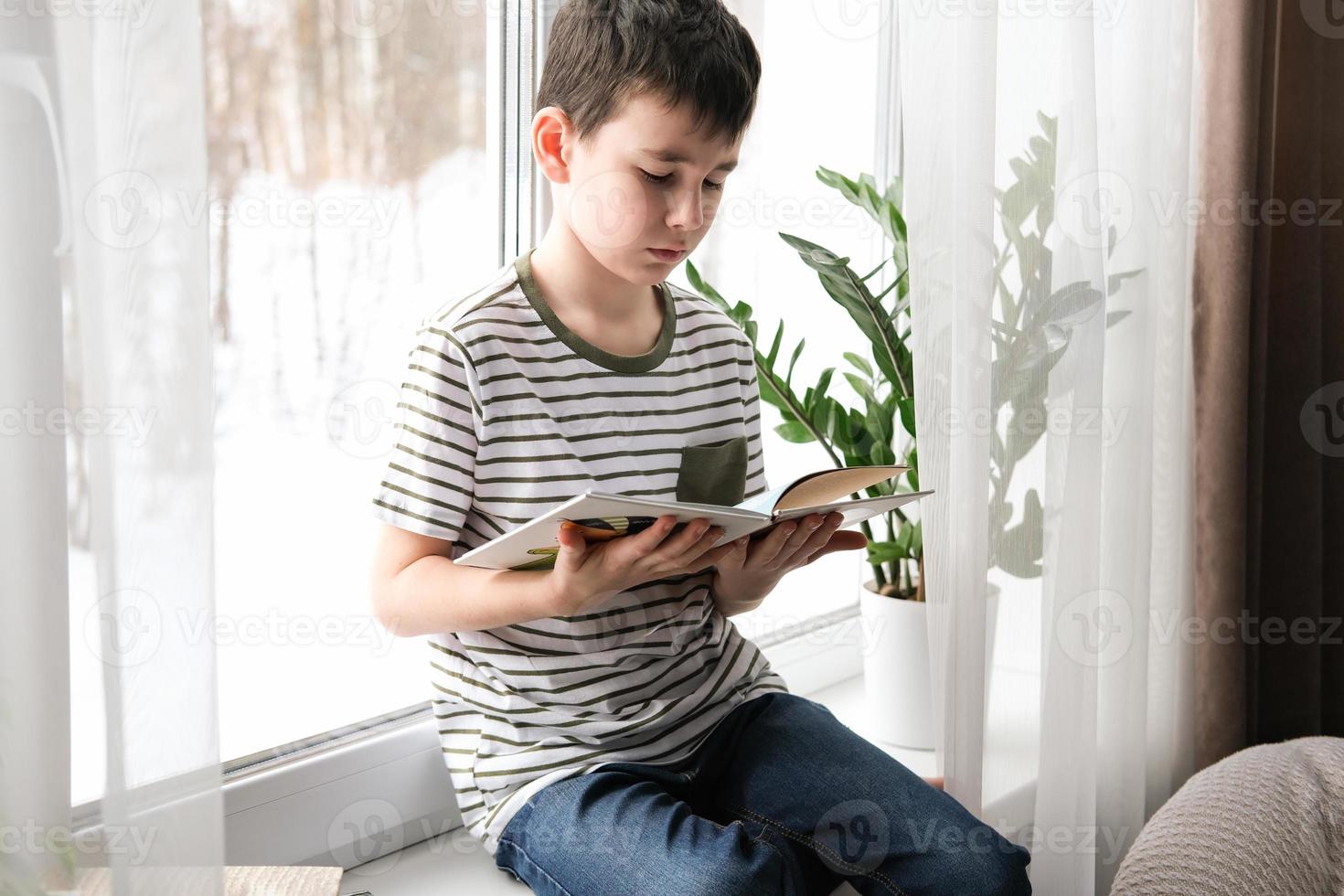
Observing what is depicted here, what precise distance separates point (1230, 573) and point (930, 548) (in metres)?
0.67

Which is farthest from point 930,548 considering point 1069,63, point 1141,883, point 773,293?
point 773,293

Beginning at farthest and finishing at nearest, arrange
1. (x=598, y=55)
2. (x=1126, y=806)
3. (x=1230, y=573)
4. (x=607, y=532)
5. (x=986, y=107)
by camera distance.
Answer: (x=1230, y=573)
(x=1126, y=806)
(x=986, y=107)
(x=598, y=55)
(x=607, y=532)

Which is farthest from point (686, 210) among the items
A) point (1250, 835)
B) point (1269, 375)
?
point (1269, 375)

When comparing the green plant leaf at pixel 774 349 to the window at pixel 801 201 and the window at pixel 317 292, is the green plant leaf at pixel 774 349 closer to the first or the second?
the window at pixel 801 201

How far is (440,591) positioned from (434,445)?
122 millimetres

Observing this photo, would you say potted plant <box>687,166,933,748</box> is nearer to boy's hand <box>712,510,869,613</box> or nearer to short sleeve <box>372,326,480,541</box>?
boy's hand <box>712,510,869,613</box>

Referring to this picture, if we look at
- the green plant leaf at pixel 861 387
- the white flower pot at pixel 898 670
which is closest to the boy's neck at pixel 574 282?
the green plant leaf at pixel 861 387

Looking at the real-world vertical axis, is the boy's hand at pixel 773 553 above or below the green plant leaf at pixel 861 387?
below

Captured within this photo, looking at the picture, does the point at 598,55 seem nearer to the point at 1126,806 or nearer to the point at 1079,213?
the point at 1079,213

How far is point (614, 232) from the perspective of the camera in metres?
1.00

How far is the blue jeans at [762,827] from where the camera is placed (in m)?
0.90

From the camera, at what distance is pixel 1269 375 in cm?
167

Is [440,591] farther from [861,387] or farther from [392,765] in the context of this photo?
[861,387]

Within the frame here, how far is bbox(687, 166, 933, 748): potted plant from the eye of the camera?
139cm
